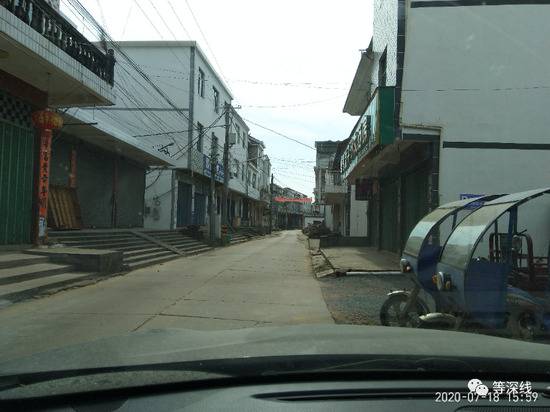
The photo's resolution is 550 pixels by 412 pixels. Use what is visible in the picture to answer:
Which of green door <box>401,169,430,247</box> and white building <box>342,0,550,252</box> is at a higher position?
white building <box>342,0,550,252</box>

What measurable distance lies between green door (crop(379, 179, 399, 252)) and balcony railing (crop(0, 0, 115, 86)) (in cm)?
1080

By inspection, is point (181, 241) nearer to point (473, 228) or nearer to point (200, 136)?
point (200, 136)

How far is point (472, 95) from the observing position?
13922mm

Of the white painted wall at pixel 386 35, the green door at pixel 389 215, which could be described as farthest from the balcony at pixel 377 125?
the green door at pixel 389 215

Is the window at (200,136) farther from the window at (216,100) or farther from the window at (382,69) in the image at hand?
the window at (382,69)

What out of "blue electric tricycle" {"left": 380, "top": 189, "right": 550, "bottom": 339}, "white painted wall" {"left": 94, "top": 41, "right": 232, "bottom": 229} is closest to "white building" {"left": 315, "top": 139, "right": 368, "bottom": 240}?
"white painted wall" {"left": 94, "top": 41, "right": 232, "bottom": 229}

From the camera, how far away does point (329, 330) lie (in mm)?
3469

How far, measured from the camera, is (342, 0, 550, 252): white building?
13797 mm

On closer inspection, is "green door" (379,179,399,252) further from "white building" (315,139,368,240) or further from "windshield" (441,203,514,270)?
"windshield" (441,203,514,270)

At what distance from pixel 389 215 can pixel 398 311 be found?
15311 millimetres

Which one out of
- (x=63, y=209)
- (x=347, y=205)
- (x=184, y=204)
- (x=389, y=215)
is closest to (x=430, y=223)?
(x=389, y=215)

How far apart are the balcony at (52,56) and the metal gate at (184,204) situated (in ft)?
55.8

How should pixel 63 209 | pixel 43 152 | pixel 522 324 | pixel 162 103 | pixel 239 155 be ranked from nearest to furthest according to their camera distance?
pixel 522 324
pixel 43 152
pixel 63 209
pixel 162 103
pixel 239 155

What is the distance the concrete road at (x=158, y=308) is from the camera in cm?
726
